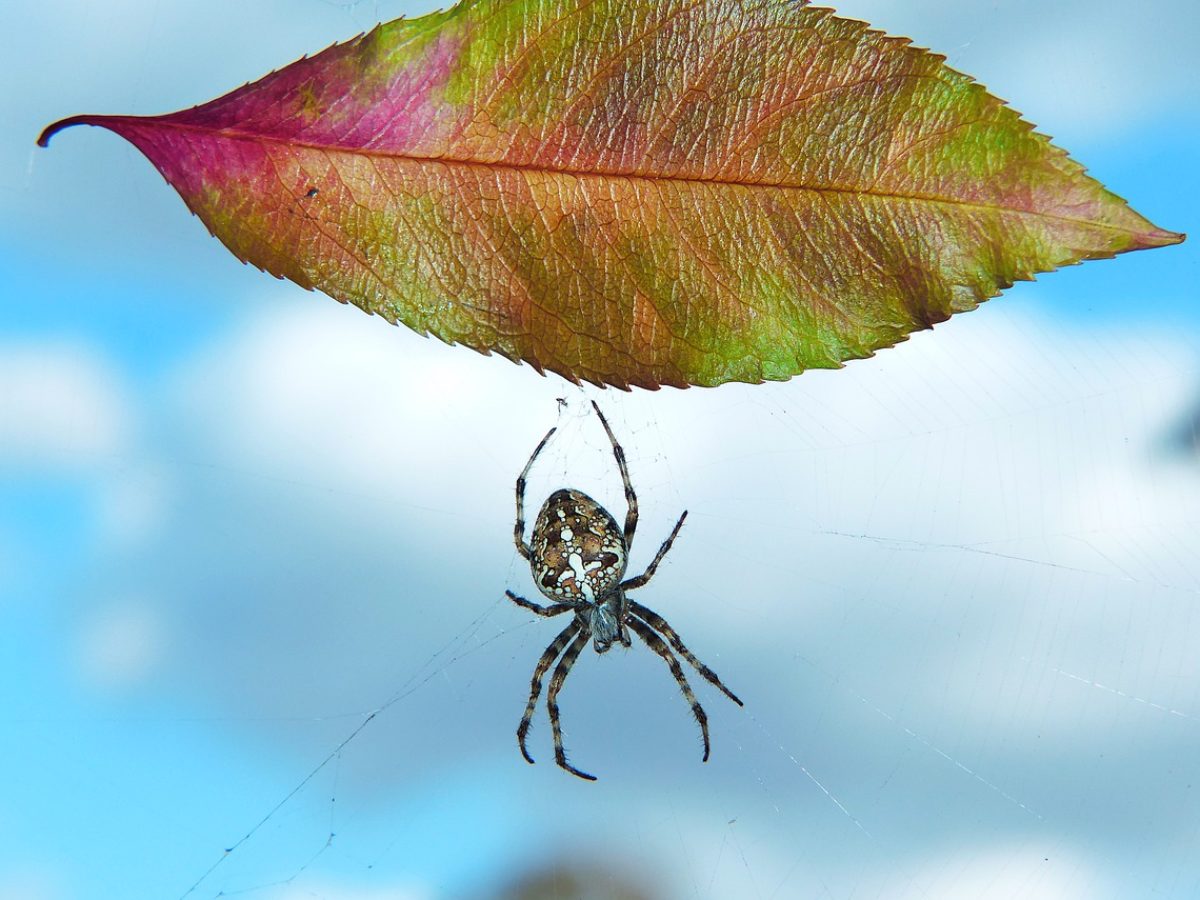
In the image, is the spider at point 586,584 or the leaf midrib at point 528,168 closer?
the leaf midrib at point 528,168

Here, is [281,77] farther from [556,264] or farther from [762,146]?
[762,146]

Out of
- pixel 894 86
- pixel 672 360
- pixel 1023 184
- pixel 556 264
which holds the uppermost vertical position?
pixel 894 86

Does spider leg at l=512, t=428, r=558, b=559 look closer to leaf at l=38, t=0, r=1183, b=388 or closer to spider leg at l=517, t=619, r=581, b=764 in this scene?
spider leg at l=517, t=619, r=581, b=764

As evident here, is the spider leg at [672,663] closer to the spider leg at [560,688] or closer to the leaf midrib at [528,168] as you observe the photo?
the spider leg at [560,688]

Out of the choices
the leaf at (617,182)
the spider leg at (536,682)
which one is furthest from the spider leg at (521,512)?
the leaf at (617,182)

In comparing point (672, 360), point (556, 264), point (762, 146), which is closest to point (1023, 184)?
point (762, 146)

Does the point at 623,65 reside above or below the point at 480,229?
above

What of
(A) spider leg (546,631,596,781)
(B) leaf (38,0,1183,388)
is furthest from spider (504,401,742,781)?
(B) leaf (38,0,1183,388)
